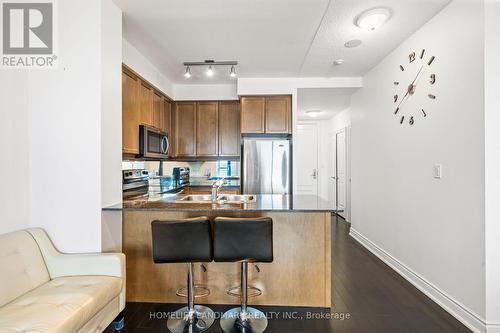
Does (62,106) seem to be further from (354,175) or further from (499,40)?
(354,175)

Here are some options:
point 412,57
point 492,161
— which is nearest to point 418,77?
point 412,57

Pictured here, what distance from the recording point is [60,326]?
4.46ft

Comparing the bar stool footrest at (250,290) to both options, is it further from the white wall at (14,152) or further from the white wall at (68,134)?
the white wall at (14,152)

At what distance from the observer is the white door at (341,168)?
5602 mm

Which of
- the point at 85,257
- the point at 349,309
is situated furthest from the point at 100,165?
the point at 349,309

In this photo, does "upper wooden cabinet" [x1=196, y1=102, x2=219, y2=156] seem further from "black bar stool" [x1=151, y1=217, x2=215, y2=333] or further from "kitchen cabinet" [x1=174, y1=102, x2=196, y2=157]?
"black bar stool" [x1=151, y1=217, x2=215, y2=333]

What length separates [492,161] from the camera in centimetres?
189

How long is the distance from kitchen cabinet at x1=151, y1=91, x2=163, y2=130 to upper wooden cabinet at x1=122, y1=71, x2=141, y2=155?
51cm

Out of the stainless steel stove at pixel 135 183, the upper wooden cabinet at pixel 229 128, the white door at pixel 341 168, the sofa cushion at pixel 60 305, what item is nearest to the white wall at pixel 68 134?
the sofa cushion at pixel 60 305

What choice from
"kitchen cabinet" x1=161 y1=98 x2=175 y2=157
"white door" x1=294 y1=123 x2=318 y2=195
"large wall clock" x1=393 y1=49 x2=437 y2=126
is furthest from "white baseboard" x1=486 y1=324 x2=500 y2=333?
"white door" x1=294 y1=123 x2=318 y2=195

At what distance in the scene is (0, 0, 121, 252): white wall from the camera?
2078mm

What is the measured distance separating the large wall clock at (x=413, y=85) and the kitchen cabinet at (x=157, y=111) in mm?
3172

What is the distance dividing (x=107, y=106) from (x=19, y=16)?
0.99 metres

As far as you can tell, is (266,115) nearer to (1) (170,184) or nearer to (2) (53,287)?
(1) (170,184)
